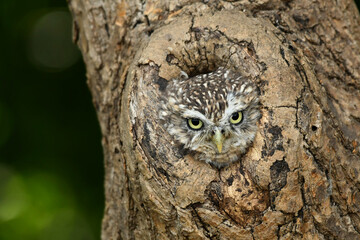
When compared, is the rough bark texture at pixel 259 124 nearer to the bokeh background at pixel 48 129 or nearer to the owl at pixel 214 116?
the owl at pixel 214 116

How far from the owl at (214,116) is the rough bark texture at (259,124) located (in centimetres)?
6

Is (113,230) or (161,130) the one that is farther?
(113,230)

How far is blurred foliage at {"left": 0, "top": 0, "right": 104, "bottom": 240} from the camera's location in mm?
5055

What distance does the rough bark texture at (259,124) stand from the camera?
2.74 meters

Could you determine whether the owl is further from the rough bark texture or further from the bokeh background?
the bokeh background

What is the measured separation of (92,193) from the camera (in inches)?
205

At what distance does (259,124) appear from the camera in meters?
2.80

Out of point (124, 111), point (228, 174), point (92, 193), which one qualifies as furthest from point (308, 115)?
point (92, 193)

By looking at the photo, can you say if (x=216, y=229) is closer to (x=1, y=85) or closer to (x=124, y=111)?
(x=124, y=111)

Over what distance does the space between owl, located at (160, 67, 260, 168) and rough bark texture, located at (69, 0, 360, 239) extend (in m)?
0.06

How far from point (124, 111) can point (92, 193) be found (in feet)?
8.09

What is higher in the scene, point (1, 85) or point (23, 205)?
point (1, 85)

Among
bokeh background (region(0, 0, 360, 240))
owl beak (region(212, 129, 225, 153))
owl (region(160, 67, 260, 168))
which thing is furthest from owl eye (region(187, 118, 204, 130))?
bokeh background (region(0, 0, 360, 240))

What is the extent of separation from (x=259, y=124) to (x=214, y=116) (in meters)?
0.30
